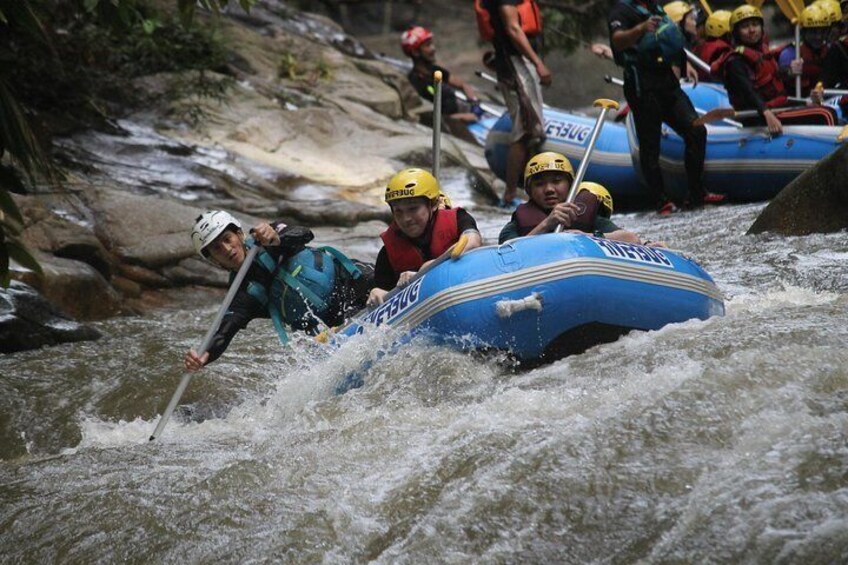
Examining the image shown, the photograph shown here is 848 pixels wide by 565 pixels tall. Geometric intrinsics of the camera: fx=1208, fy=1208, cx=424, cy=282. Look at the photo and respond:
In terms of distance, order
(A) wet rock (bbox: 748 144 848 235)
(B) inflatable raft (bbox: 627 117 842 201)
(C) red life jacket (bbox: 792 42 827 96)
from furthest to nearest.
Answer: (C) red life jacket (bbox: 792 42 827 96), (B) inflatable raft (bbox: 627 117 842 201), (A) wet rock (bbox: 748 144 848 235)

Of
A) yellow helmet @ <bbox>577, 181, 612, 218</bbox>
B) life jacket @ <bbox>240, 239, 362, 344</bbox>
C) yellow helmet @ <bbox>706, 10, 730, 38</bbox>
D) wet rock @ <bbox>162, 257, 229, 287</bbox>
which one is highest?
yellow helmet @ <bbox>706, 10, 730, 38</bbox>

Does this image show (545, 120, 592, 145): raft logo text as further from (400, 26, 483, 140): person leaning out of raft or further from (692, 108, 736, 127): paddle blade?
(400, 26, 483, 140): person leaning out of raft

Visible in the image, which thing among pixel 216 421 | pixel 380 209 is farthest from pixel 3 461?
pixel 380 209

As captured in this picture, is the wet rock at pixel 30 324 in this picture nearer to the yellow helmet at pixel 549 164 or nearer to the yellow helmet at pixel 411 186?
the yellow helmet at pixel 411 186

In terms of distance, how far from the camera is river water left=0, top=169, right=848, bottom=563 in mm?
3625

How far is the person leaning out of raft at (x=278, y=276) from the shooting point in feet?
20.7

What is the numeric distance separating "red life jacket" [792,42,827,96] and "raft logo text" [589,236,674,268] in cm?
602

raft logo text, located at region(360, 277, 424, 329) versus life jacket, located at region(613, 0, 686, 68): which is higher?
life jacket, located at region(613, 0, 686, 68)

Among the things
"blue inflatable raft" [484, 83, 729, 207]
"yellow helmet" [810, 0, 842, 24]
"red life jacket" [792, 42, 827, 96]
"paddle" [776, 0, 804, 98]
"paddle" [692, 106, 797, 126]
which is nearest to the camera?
"paddle" [692, 106, 797, 126]

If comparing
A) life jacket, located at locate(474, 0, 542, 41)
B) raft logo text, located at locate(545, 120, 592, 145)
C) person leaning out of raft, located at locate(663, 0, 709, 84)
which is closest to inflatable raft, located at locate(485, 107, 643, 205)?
raft logo text, located at locate(545, 120, 592, 145)

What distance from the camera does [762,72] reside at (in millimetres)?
10344

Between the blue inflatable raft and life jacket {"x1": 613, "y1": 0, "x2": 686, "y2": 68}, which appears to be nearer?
life jacket {"x1": 613, "y1": 0, "x2": 686, "y2": 68}

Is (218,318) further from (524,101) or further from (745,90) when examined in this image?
(745,90)

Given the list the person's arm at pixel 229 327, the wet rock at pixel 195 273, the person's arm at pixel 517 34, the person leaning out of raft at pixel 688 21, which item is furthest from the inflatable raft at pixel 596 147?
the person's arm at pixel 229 327
